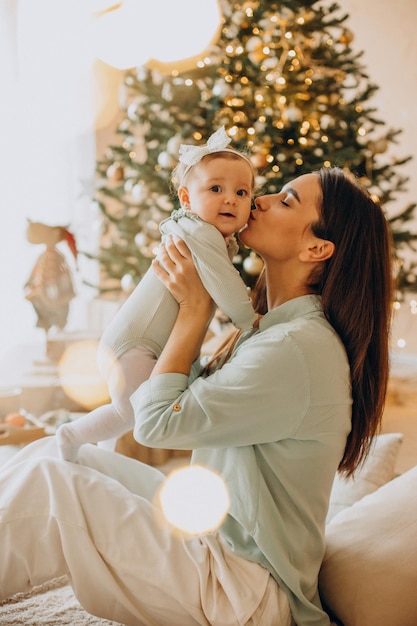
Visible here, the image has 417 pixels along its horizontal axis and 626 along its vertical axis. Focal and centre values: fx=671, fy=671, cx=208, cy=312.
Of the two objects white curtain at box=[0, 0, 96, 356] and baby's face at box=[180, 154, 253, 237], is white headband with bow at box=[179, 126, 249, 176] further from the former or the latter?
white curtain at box=[0, 0, 96, 356]

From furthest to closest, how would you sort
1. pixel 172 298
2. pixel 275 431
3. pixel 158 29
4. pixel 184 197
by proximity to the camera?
pixel 158 29, pixel 184 197, pixel 172 298, pixel 275 431

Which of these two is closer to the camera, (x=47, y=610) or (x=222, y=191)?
(x=222, y=191)

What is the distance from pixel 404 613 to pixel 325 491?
0.27 m

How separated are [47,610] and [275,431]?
0.85m

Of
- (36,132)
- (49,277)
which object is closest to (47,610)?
(49,277)

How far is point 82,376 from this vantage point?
3.46 metres

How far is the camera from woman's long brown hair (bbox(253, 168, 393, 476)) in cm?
133

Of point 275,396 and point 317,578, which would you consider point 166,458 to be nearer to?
point 317,578

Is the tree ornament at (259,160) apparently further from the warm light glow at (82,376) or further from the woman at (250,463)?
the woman at (250,463)

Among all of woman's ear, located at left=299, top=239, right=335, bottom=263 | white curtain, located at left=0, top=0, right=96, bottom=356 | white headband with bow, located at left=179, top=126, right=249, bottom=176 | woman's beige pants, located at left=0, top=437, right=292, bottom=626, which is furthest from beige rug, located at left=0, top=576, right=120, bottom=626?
white curtain, located at left=0, top=0, right=96, bottom=356

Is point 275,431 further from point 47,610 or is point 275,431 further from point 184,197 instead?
point 47,610

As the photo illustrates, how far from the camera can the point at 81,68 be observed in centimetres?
499

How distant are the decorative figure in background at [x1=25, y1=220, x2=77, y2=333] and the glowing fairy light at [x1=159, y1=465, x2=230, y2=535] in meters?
2.26

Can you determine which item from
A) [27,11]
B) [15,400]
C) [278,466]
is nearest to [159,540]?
[278,466]
